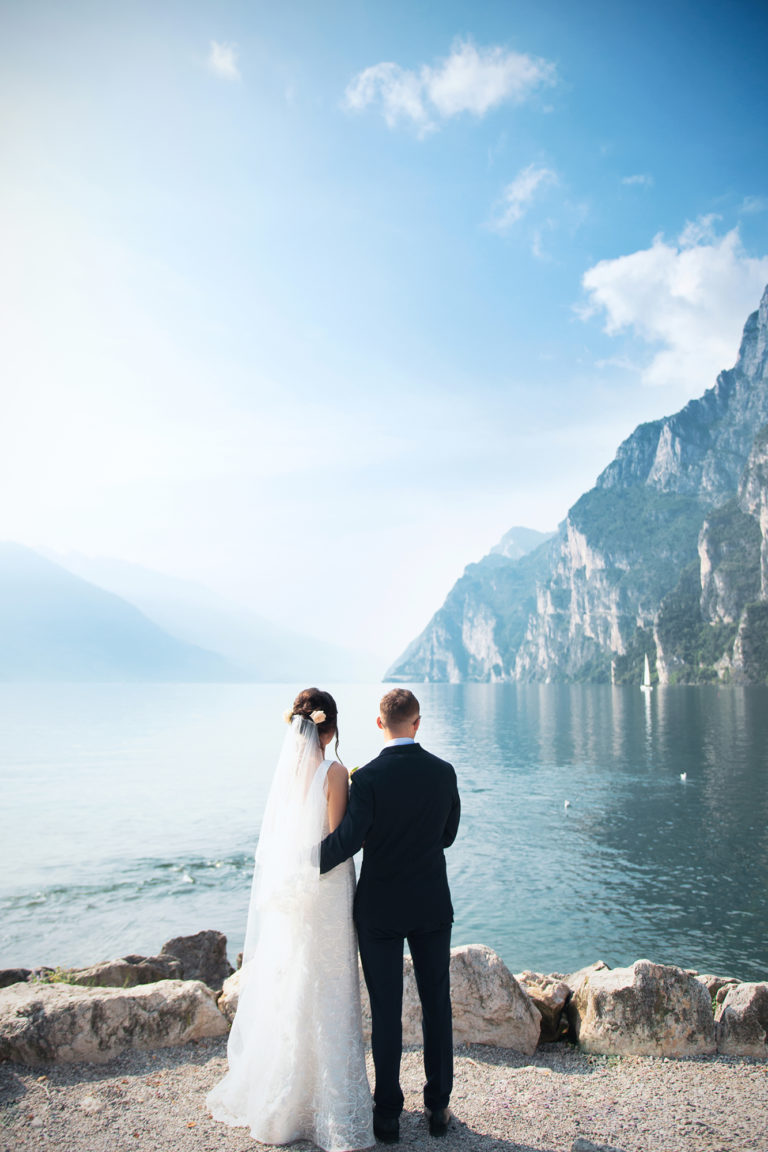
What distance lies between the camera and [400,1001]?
15.4ft

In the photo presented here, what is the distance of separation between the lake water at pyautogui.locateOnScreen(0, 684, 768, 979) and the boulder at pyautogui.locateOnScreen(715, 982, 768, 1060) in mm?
10539

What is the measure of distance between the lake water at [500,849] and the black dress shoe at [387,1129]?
1319 cm

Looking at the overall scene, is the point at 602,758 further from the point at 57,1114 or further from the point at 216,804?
the point at 57,1114

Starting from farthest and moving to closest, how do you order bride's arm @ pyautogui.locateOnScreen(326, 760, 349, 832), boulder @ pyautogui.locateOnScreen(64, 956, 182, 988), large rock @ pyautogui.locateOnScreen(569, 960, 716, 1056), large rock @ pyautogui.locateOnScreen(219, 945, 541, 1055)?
boulder @ pyautogui.locateOnScreen(64, 956, 182, 988), large rock @ pyautogui.locateOnScreen(219, 945, 541, 1055), large rock @ pyautogui.locateOnScreen(569, 960, 716, 1056), bride's arm @ pyautogui.locateOnScreen(326, 760, 349, 832)

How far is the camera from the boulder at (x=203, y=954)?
12742 millimetres

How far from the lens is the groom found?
4656 millimetres

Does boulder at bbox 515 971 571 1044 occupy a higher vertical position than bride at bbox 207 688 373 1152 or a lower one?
lower

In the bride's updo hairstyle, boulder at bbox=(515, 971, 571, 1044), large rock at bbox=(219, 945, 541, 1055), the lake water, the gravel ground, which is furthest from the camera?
the lake water

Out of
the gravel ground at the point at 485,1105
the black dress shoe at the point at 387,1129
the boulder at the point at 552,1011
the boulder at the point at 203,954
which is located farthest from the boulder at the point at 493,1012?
the boulder at the point at 203,954

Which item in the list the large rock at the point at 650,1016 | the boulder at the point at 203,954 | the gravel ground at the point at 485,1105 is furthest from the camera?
the boulder at the point at 203,954

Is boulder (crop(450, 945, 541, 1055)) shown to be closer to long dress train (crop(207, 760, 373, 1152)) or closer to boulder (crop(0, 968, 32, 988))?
long dress train (crop(207, 760, 373, 1152))

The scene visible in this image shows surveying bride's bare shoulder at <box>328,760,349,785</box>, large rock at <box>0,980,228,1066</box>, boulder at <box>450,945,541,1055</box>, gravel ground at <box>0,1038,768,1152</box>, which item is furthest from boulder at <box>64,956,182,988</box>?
bride's bare shoulder at <box>328,760,349,785</box>

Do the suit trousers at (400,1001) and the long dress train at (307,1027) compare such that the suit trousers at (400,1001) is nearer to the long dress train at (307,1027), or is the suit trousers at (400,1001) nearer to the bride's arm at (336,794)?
the long dress train at (307,1027)

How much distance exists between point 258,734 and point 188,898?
183 ft
